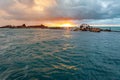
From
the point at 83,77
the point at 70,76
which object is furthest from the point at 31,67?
the point at 83,77

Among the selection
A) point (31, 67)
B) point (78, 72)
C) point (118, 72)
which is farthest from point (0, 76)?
point (118, 72)

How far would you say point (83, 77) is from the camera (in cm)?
1148

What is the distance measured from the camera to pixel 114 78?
1159 centimetres

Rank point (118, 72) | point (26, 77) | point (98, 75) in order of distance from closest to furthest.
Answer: point (26, 77) → point (98, 75) → point (118, 72)

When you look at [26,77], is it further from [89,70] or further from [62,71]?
[89,70]

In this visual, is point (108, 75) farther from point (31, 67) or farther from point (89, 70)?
point (31, 67)

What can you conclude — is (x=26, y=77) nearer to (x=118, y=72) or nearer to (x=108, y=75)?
(x=108, y=75)

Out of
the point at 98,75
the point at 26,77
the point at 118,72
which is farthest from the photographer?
the point at 118,72

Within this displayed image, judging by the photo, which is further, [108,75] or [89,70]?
[89,70]

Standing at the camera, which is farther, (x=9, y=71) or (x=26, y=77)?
(x=9, y=71)

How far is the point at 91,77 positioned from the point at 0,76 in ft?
27.5

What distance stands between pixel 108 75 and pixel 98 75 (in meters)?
1.07

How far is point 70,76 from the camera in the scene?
11539mm

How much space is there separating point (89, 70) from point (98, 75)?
141cm
